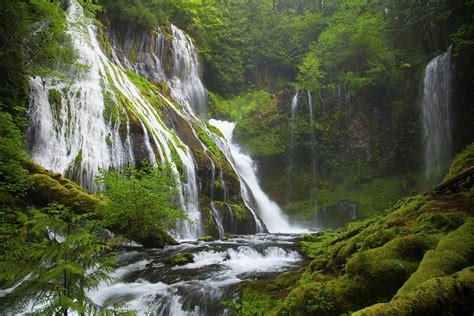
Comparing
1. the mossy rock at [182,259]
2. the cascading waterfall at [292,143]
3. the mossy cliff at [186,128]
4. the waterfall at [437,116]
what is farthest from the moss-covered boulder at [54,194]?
the waterfall at [437,116]

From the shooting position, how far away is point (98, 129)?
12188 mm

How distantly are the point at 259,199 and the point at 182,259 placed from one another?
11948 mm

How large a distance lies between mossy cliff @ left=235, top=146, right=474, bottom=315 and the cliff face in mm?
6292

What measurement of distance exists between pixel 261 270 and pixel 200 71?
2076cm

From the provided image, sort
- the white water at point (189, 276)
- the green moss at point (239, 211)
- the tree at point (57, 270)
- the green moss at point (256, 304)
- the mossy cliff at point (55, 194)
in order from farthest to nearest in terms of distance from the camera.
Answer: the green moss at point (239, 211)
the mossy cliff at point (55, 194)
the white water at point (189, 276)
the green moss at point (256, 304)
the tree at point (57, 270)

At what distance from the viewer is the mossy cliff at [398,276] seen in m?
2.45

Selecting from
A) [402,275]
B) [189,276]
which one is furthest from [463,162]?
[189,276]

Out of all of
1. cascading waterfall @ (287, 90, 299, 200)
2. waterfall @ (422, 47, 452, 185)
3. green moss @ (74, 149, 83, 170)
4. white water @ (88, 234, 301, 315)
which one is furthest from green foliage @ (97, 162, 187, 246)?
waterfall @ (422, 47, 452, 185)

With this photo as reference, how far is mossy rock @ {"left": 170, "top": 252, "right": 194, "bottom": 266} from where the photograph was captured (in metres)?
7.77

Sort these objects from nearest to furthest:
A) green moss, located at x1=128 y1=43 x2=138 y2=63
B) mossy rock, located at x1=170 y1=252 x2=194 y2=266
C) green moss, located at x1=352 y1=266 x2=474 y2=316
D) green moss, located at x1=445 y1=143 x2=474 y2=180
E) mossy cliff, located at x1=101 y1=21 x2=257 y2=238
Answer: green moss, located at x1=352 y1=266 x2=474 y2=316 < green moss, located at x1=445 y1=143 x2=474 y2=180 < mossy rock, located at x1=170 y1=252 x2=194 y2=266 < mossy cliff, located at x1=101 y1=21 x2=257 y2=238 < green moss, located at x1=128 y1=43 x2=138 y2=63

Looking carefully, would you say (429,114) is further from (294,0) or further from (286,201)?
(294,0)

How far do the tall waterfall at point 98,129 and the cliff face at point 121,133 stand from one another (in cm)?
3

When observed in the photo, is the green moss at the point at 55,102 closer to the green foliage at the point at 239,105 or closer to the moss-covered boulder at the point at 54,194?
the moss-covered boulder at the point at 54,194

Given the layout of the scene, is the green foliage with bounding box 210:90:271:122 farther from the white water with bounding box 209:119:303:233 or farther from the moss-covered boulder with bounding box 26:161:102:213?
the moss-covered boulder with bounding box 26:161:102:213
